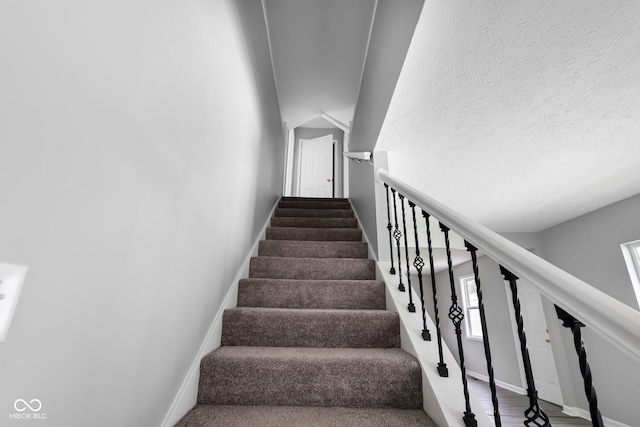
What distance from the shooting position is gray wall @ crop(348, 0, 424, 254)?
1.62 metres

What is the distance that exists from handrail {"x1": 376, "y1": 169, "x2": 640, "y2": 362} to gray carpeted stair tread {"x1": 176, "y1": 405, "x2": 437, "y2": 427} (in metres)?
0.70

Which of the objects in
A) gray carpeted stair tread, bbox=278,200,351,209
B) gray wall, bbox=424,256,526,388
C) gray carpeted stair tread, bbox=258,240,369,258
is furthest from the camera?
gray wall, bbox=424,256,526,388

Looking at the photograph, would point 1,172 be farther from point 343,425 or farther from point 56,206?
point 343,425

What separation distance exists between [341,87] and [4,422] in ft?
13.4

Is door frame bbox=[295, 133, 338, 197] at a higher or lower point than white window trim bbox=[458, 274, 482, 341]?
higher

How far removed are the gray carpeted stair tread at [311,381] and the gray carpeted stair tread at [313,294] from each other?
0.57 m

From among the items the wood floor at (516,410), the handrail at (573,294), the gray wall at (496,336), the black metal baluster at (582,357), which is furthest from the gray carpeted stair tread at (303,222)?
the gray wall at (496,336)

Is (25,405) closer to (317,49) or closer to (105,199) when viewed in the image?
(105,199)

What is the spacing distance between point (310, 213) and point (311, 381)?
2.61m

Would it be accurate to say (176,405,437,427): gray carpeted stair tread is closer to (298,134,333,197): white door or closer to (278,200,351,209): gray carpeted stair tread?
(278,200,351,209): gray carpeted stair tread

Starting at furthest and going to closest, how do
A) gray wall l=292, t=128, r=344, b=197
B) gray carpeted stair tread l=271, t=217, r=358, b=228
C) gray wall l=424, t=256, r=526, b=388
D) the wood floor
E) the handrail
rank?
gray wall l=292, t=128, r=344, b=197 → gray wall l=424, t=256, r=526, b=388 → the wood floor → gray carpeted stair tread l=271, t=217, r=358, b=228 → the handrail

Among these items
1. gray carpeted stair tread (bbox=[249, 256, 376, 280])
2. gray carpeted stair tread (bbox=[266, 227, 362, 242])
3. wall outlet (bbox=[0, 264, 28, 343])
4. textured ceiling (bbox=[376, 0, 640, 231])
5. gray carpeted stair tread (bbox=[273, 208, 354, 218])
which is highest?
textured ceiling (bbox=[376, 0, 640, 231])

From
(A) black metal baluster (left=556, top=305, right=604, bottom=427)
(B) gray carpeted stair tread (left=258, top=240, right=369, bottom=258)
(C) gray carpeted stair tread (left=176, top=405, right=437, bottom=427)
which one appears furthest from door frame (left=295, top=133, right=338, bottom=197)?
(A) black metal baluster (left=556, top=305, right=604, bottom=427)

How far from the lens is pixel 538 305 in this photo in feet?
14.9
